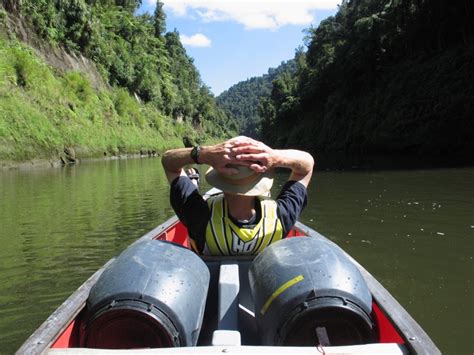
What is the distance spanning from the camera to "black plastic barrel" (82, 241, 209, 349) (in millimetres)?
2342

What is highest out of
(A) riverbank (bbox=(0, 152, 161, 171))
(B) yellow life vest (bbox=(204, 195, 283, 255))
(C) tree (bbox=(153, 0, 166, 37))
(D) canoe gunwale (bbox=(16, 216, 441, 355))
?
(C) tree (bbox=(153, 0, 166, 37))

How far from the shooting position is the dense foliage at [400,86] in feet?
84.0

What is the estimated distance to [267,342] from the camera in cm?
252

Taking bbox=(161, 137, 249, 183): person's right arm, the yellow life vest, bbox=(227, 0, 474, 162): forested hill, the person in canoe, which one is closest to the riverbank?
→ bbox=(161, 137, 249, 183): person's right arm

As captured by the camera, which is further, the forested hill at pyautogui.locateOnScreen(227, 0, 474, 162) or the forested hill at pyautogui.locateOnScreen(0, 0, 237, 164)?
the forested hill at pyautogui.locateOnScreen(227, 0, 474, 162)

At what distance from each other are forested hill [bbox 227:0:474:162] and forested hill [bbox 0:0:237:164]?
1567cm

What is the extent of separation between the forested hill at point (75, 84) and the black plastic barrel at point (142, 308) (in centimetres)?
1838

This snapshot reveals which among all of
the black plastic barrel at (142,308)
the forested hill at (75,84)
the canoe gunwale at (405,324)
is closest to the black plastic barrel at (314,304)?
the canoe gunwale at (405,324)

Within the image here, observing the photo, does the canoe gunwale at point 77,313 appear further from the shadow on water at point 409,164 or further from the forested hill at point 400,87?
the forested hill at point 400,87

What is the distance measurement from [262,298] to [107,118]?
30993 mm

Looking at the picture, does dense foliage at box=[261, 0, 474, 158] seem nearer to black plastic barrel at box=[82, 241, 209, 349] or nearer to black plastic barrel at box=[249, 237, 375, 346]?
Result: black plastic barrel at box=[249, 237, 375, 346]

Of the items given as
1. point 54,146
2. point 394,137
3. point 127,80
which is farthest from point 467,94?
point 127,80

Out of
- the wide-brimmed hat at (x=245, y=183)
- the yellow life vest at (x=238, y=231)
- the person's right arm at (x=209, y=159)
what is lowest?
→ the yellow life vest at (x=238, y=231)

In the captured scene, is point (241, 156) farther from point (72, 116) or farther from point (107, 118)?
point (107, 118)
